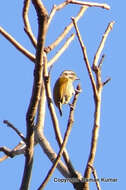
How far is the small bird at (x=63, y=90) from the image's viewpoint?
A: 7164 millimetres

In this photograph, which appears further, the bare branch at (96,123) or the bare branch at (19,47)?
the bare branch at (19,47)

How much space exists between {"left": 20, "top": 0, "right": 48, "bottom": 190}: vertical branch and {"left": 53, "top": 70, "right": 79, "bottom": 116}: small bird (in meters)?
3.72

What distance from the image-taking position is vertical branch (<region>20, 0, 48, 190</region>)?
8.87 feet

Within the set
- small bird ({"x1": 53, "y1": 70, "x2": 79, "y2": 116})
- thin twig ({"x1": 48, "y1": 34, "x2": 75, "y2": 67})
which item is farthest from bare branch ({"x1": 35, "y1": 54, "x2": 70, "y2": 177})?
small bird ({"x1": 53, "y1": 70, "x2": 79, "y2": 116})

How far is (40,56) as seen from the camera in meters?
2.91

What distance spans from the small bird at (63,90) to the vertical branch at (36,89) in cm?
372

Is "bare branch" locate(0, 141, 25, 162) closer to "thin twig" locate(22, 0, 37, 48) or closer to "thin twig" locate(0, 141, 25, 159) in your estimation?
"thin twig" locate(0, 141, 25, 159)

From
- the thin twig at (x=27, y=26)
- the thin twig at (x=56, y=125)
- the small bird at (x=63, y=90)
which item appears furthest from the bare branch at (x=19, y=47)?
the small bird at (x=63, y=90)

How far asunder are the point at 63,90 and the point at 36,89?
4.26 meters

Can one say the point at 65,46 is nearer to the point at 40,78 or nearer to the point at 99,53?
the point at 99,53

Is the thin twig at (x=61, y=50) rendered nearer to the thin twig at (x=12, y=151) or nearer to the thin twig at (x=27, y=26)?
the thin twig at (x=27, y=26)

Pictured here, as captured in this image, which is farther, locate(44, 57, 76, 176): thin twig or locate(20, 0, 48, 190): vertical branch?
locate(44, 57, 76, 176): thin twig

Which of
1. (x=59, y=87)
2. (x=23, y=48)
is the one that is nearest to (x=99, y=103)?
(x=23, y=48)

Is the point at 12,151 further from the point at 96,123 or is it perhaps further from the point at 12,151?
the point at 96,123
